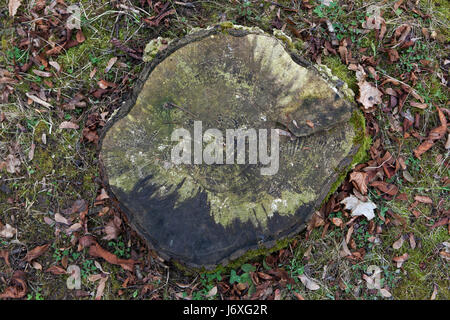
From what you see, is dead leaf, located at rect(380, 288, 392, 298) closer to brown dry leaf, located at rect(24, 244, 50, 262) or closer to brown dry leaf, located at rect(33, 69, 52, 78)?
brown dry leaf, located at rect(24, 244, 50, 262)

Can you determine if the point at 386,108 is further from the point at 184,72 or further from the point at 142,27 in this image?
the point at 142,27

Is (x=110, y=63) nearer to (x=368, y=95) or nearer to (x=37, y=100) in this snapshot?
(x=37, y=100)

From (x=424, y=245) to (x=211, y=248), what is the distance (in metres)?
2.20

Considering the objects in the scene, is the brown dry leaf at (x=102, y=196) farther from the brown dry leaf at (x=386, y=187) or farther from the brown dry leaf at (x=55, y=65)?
the brown dry leaf at (x=386, y=187)

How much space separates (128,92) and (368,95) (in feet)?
7.76

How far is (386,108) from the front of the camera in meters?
3.02

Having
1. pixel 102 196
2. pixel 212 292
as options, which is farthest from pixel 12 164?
pixel 212 292

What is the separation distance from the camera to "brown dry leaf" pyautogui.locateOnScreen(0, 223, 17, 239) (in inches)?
114

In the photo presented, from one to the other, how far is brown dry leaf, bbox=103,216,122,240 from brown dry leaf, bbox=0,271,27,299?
842 millimetres

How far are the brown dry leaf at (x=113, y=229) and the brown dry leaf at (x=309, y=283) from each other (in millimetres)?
1795

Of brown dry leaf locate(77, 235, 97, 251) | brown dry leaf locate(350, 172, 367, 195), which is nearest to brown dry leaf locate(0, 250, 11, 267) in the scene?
brown dry leaf locate(77, 235, 97, 251)

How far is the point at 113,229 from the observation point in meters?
2.84

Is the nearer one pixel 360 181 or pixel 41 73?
pixel 360 181

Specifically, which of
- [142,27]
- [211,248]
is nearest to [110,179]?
[211,248]
